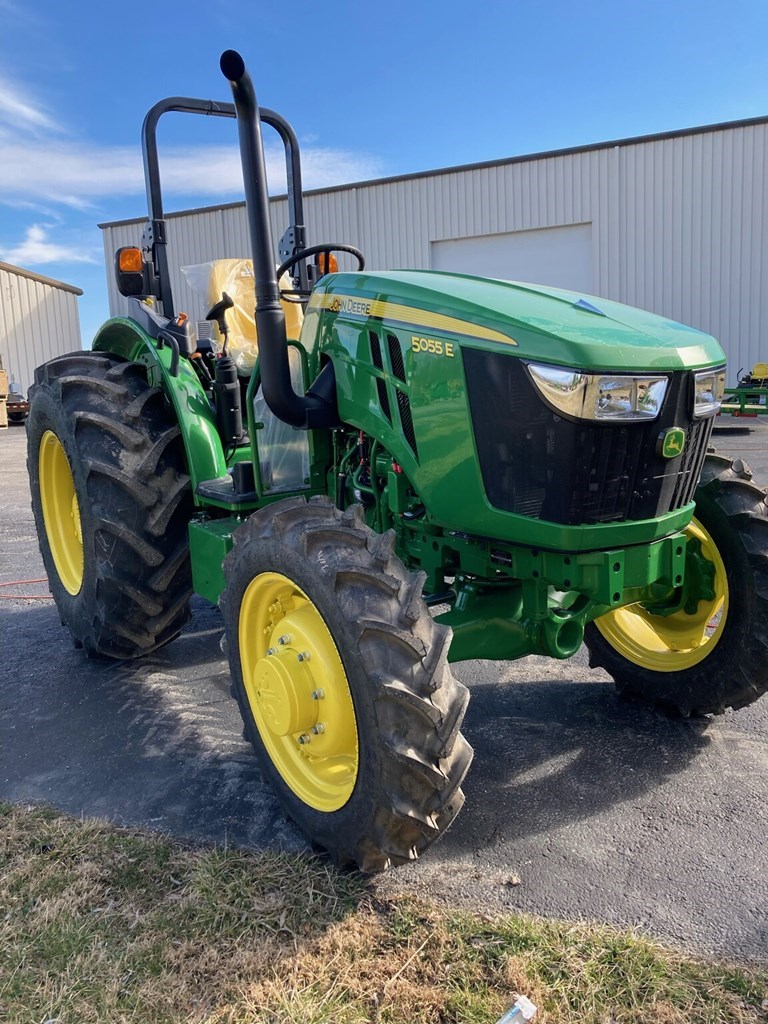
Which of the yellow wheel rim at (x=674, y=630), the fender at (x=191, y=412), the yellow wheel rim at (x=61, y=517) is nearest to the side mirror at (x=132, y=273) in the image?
the fender at (x=191, y=412)

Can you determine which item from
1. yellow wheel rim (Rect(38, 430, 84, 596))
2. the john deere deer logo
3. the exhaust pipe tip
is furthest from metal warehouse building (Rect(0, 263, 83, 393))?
the john deere deer logo

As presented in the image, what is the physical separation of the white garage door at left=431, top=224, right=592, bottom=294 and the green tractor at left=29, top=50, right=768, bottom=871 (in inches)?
575

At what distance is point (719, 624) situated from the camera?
313cm

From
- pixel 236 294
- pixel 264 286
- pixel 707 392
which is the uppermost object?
pixel 236 294

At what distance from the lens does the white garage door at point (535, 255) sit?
17.3 meters

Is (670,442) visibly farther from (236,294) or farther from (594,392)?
(236,294)

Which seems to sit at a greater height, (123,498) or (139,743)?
(123,498)

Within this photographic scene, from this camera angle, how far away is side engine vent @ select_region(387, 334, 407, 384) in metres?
Answer: 2.59

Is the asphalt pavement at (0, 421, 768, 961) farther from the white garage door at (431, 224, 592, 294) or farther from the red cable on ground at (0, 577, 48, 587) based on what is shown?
the white garage door at (431, 224, 592, 294)

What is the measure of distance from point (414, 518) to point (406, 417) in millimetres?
357

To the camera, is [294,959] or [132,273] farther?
[132,273]

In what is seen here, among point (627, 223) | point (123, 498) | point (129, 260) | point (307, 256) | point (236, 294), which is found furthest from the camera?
point (627, 223)

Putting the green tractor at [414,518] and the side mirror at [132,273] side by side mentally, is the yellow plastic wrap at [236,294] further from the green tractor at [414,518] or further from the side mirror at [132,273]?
the green tractor at [414,518]

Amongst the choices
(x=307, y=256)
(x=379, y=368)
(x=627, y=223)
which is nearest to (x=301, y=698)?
(x=379, y=368)
